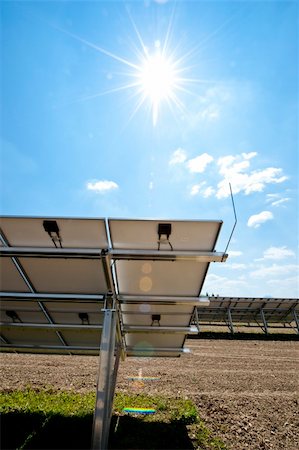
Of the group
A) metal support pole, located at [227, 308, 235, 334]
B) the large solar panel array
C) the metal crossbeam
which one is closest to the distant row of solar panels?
the metal crossbeam

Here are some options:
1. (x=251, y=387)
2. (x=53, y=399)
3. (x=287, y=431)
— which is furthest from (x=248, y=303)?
(x=53, y=399)

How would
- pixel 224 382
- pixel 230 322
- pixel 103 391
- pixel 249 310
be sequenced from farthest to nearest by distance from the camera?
1. pixel 249 310
2. pixel 230 322
3. pixel 224 382
4. pixel 103 391

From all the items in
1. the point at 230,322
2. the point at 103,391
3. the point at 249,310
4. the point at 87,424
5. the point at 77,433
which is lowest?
the point at 77,433

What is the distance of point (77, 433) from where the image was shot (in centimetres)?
550

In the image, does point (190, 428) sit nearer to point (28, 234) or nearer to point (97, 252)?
point (97, 252)

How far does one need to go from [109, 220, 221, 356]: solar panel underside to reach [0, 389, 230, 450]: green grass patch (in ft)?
5.67

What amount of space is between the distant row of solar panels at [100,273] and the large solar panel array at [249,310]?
19824 millimetres

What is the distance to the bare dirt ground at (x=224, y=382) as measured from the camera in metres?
6.25

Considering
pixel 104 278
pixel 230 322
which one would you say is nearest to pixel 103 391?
pixel 104 278

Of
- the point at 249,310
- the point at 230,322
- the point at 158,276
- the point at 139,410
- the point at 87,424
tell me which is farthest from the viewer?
the point at 249,310

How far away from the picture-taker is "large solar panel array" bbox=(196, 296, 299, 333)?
2503cm

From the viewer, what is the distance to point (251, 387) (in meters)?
10.3

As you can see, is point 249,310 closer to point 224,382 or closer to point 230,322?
point 230,322

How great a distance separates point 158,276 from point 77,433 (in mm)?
4026
